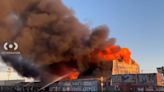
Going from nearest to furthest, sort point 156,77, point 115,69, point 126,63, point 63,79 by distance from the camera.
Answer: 1. point 156,77
2. point 63,79
3. point 115,69
4. point 126,63

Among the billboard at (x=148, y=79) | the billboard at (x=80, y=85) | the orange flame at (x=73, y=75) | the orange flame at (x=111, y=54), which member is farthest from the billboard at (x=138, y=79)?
the orange flame at (x=73, y=75)

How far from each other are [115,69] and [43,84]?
1977cm

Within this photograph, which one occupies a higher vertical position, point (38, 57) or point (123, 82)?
point (38, 57)

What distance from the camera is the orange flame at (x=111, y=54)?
69688mm

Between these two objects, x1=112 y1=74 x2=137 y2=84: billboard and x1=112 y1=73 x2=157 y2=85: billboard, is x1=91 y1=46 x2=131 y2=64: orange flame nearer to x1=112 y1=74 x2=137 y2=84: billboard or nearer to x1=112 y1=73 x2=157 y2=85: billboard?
x1=112 y1=74 x2=137 y2=84: billboard

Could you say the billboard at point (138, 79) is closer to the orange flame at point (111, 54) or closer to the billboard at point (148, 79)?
the billboard at point (148, 79)

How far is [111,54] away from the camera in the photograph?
73.0m

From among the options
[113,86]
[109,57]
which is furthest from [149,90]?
[109,57]

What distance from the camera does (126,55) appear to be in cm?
7756

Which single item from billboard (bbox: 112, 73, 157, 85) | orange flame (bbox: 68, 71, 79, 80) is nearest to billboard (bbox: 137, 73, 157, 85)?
billboard (bbox: 112, 73, 157, 85)

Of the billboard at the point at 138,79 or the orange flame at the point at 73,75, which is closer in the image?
the billboard at the point at 138,79

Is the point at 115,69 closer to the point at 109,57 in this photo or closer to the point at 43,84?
the point at 109,57

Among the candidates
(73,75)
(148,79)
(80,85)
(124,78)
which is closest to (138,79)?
(148,79)

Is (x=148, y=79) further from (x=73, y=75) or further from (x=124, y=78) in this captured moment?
(x=73, y=75)
